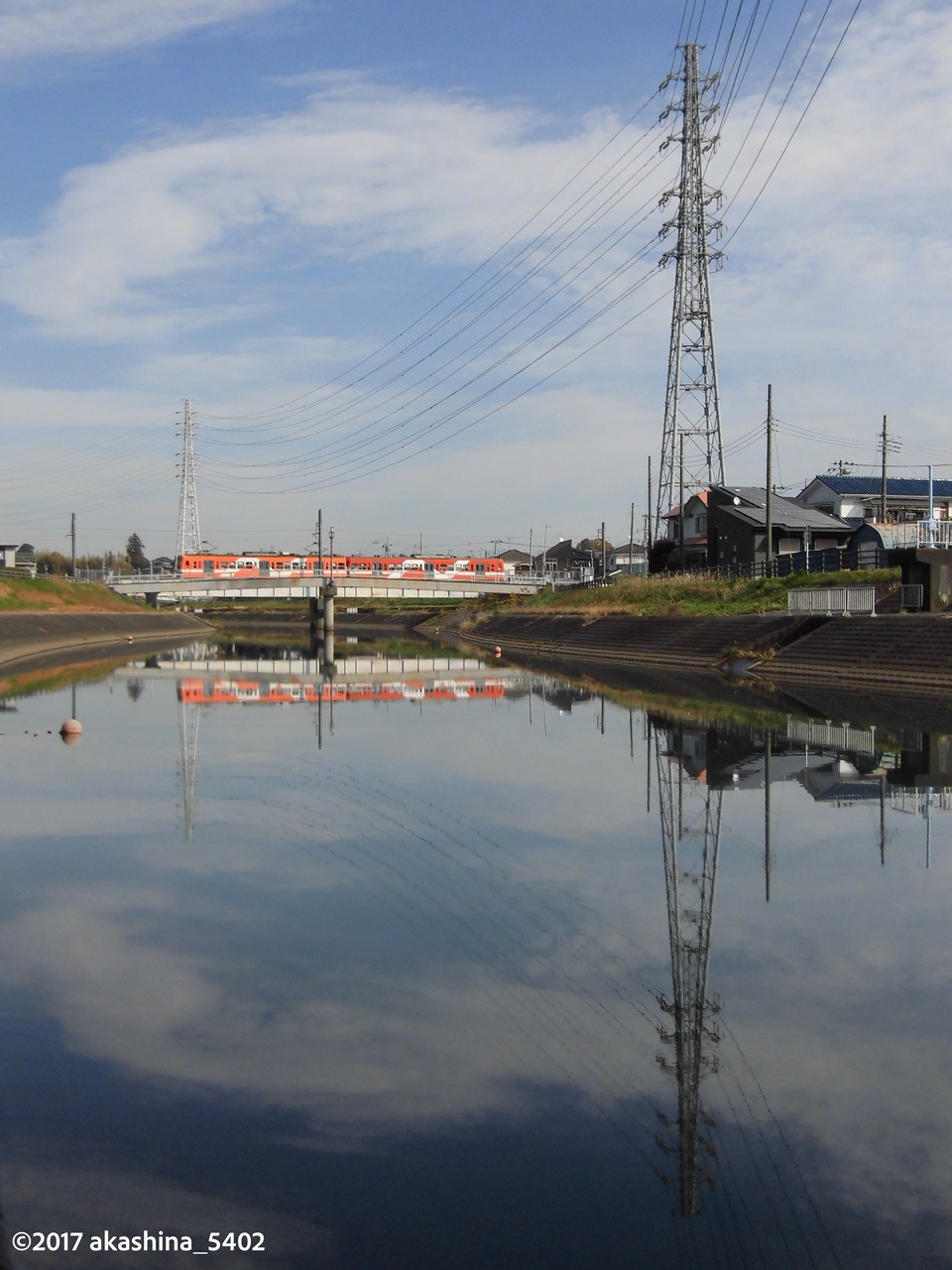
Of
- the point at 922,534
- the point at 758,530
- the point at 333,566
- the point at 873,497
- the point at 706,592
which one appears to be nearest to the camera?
the point at 922,534

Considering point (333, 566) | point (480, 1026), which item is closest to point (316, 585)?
point (333, 566)

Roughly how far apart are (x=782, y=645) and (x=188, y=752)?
87.5 feet

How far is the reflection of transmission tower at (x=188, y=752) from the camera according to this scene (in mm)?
16391

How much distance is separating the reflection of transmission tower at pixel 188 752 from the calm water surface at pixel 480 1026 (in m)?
0.24

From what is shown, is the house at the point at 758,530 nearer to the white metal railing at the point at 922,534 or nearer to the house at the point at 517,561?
the white metal railing at the point at 922,534

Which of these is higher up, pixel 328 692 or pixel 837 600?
pixel 837 600

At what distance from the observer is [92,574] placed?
114 metres

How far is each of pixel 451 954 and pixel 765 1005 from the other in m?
2.63

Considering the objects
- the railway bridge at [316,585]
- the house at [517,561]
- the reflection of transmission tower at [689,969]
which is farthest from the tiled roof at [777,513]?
the house at [517,561]

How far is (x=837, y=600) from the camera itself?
42.2m

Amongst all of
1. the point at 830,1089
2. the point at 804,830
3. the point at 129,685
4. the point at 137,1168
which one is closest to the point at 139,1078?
the point at 137,1168

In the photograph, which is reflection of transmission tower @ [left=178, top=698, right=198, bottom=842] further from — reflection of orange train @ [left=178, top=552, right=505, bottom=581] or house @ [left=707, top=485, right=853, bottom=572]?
reflection of orange train @ [left=178, top=552, right=505, bottom=581]

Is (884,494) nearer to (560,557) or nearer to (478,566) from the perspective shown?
(478,566)

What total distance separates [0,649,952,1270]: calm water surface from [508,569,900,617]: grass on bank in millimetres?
31260
